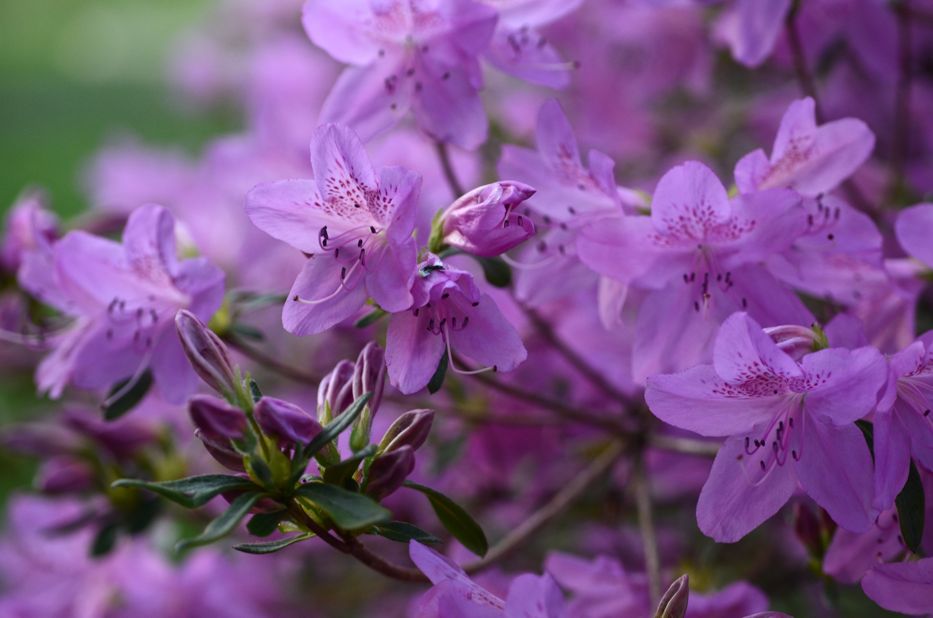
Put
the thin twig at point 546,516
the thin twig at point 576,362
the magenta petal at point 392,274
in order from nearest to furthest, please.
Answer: the magenta petal at point 392,274, the thin twig at point 546,516, the thin twig at point 576,362

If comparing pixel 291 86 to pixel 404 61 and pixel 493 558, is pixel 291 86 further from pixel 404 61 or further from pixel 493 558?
pixel 493 558

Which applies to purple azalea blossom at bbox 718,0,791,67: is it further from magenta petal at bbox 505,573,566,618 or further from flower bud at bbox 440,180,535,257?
magenta petal at bbox 505,573,566,618

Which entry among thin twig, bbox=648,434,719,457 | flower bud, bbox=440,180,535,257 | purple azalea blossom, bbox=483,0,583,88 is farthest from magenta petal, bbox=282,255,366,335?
thin twig, bbox=648,434,719,457

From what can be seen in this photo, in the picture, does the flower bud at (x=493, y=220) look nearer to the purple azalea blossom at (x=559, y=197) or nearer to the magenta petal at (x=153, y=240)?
the purple azalea blossom at (x=559, y=197)

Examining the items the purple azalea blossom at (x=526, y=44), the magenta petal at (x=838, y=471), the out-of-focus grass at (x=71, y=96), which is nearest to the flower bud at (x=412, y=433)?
the magenta petal at (x=838, y=471)

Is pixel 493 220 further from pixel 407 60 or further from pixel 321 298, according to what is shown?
pixel 407 60

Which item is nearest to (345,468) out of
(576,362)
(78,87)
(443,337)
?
(443,337)

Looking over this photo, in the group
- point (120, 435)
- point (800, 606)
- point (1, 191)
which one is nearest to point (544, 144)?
point (120, 435)
